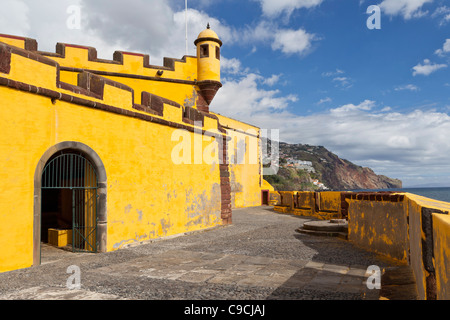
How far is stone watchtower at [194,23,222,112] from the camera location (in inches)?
539

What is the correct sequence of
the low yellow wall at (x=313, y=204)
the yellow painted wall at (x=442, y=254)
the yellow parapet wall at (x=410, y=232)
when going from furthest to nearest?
1. the low yellow wall at (x=313, y=204)
2. the yellow parapet wall at (x=410, y=232)
3. the yellow painted wall at (x=442, y=254)

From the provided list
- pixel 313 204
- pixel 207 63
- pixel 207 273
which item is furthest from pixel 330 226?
pixel 207 63

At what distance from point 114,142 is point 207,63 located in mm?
6811

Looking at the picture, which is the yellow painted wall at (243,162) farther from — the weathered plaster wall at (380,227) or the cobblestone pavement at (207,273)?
the cobblestone pavement at (207,273)

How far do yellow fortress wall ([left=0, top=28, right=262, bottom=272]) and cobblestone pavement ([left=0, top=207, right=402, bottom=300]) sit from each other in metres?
0.96

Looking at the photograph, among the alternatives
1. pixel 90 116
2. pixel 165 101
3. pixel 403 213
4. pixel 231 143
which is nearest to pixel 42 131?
pixel 90 116

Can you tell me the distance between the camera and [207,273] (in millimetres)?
5582

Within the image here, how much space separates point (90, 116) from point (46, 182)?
443 centimetres

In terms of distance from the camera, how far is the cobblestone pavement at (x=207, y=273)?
175 inches

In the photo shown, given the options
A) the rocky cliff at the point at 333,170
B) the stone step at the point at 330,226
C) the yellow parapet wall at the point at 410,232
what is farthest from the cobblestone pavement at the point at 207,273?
the rocky cliff at the point at 333,170

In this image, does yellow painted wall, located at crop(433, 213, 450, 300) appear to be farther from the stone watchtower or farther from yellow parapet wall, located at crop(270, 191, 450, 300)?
the stone watchtower

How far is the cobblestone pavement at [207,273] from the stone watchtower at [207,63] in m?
7.35

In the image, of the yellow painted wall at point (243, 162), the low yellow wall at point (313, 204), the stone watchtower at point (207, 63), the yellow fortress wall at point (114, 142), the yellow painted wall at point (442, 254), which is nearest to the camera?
the yellow painted wall at point (442, 254)

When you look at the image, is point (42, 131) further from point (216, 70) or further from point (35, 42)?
point (216, 70)
